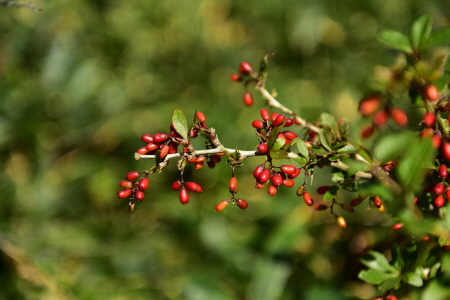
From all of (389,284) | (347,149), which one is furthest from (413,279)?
(347,149)

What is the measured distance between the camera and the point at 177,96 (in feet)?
8.32

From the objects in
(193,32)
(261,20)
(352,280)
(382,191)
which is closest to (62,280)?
(352,280)

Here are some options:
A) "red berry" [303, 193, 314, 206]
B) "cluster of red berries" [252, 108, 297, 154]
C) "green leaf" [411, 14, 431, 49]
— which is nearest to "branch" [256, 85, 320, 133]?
"cluster of red berries" [252, 108, 297, 154]

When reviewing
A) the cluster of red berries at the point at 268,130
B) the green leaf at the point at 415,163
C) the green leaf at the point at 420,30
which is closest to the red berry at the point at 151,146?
the cluster of red berries at the point at 268,130

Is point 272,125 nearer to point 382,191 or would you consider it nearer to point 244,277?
point 382,191

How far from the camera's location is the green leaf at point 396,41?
76cm

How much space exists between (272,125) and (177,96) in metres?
1.87

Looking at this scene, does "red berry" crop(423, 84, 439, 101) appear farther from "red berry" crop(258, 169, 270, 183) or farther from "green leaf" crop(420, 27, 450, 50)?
"red berry" crop(258, 169, 270, 183)

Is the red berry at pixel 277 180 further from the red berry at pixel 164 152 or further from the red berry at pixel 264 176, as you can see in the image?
the red berry at pixel 164 152

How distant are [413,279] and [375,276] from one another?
0.06 m

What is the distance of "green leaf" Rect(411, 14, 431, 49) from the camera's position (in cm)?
76

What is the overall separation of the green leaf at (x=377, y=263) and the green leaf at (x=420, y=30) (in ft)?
1.30

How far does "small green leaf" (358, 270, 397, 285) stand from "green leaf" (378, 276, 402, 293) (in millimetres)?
14

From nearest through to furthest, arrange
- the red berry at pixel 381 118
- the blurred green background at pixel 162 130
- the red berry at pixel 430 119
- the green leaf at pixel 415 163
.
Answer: the green leaf at pixel 415 163 → the red berry at pixel 430 119 → the red berry at pixel 381 118 → the blurred green background at pixel 162 130
